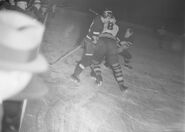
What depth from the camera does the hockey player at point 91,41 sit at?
18.4ft

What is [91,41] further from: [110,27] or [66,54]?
[66,54]

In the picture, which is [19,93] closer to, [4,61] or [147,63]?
[4,61]

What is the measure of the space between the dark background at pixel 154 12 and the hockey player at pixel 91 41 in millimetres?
5181

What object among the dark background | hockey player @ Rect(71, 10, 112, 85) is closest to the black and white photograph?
hockey player @ Rect(71, 10, 112, 85)

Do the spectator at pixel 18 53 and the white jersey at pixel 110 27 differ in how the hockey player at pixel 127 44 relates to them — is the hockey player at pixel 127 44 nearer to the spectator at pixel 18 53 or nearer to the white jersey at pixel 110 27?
the white jersey at pixel 110 27

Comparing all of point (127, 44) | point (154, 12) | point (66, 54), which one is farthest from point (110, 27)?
point (154, 12)

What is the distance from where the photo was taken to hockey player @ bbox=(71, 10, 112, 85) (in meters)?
5.61

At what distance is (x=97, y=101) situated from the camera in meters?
4.98

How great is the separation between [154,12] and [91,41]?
6.02m

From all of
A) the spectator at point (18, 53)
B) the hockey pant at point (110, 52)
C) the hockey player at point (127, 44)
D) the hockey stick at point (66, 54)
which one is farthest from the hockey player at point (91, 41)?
the spectator at point (18, 53)

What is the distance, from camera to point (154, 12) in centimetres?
1109

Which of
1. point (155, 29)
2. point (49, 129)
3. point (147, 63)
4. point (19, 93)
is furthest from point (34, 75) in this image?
point (155, 29)

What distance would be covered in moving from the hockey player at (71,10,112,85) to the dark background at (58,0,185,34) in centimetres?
518

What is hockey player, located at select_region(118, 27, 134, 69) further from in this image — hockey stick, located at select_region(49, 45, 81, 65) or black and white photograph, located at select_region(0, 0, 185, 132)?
hockey stick, located at select_region(49, 45, 81, 65)
